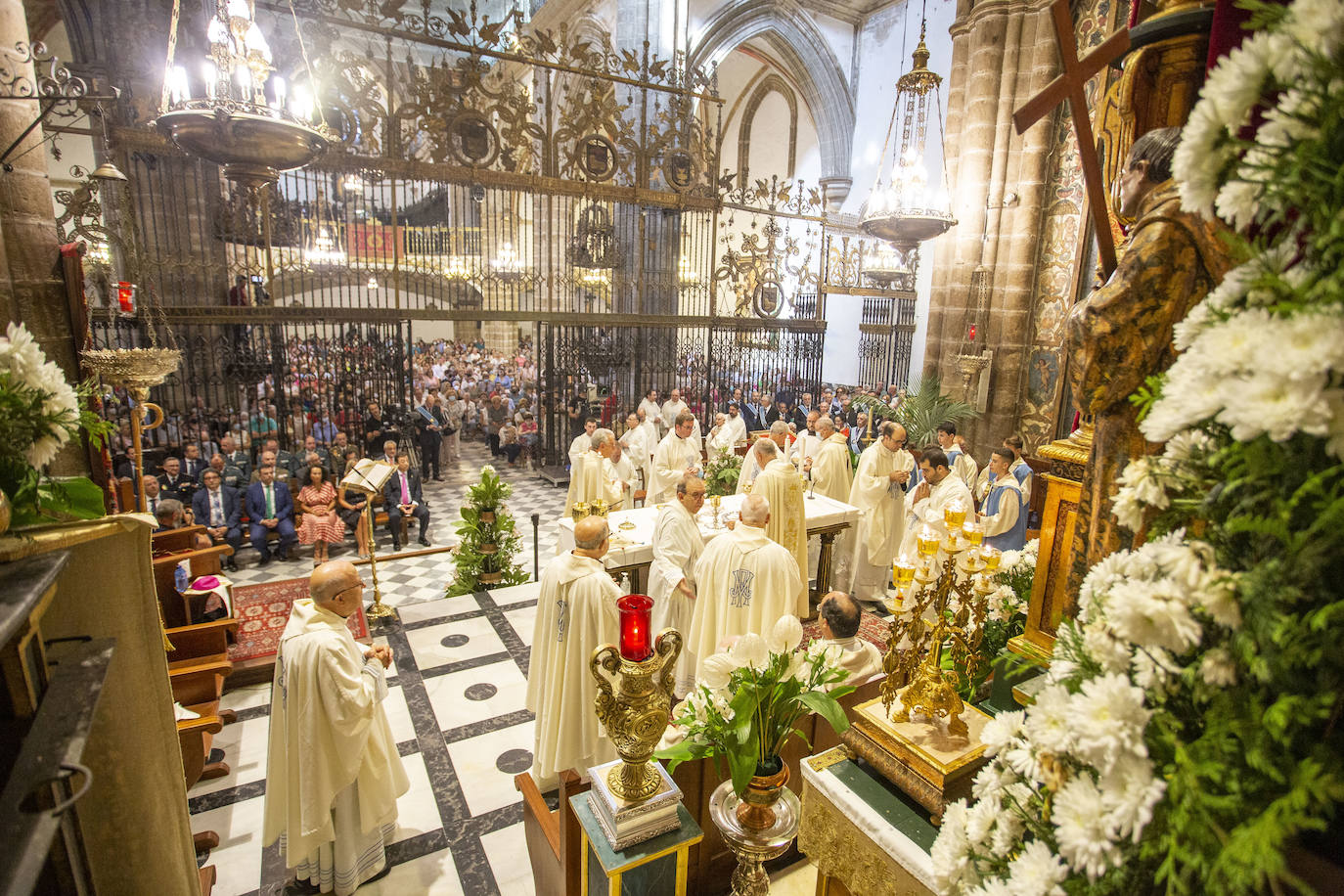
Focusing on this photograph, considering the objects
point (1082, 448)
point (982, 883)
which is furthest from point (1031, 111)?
point (982, 883)

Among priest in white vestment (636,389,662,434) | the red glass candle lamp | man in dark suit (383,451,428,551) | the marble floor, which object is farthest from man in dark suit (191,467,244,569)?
the red glass candle lamp

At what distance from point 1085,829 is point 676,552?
407 centimetres

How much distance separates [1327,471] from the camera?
873mm

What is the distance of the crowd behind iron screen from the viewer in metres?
9.27

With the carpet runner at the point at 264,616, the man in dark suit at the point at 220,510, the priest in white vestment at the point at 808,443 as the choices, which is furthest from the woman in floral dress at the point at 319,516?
the priest in white vestment at the point at 808,443

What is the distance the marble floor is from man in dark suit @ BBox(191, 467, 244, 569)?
256 cm

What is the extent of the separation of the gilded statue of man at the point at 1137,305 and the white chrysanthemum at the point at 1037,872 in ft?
3.03

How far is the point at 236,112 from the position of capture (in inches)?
165

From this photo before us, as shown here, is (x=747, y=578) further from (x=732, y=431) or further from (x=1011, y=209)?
(x=1011, y=209)

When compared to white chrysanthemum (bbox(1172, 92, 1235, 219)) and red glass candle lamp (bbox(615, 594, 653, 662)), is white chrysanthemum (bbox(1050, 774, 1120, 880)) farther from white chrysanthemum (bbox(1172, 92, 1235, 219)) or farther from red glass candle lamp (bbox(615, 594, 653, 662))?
red glass candle lamp (bbox(615, 594, 653, 662))

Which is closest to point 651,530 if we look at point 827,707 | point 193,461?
point 827,707

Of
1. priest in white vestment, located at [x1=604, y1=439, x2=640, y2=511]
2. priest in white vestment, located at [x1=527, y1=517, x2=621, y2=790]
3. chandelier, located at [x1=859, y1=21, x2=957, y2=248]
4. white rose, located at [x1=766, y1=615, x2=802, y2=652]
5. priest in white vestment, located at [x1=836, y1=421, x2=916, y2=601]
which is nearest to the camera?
white rose, located at [x1=766, y1=615, x2=802, y2=652]

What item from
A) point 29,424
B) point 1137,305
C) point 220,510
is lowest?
point 220,510

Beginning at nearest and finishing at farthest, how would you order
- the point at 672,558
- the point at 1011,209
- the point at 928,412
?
the point at 672,558 < the point at 1011,209 < the point at 928,412
